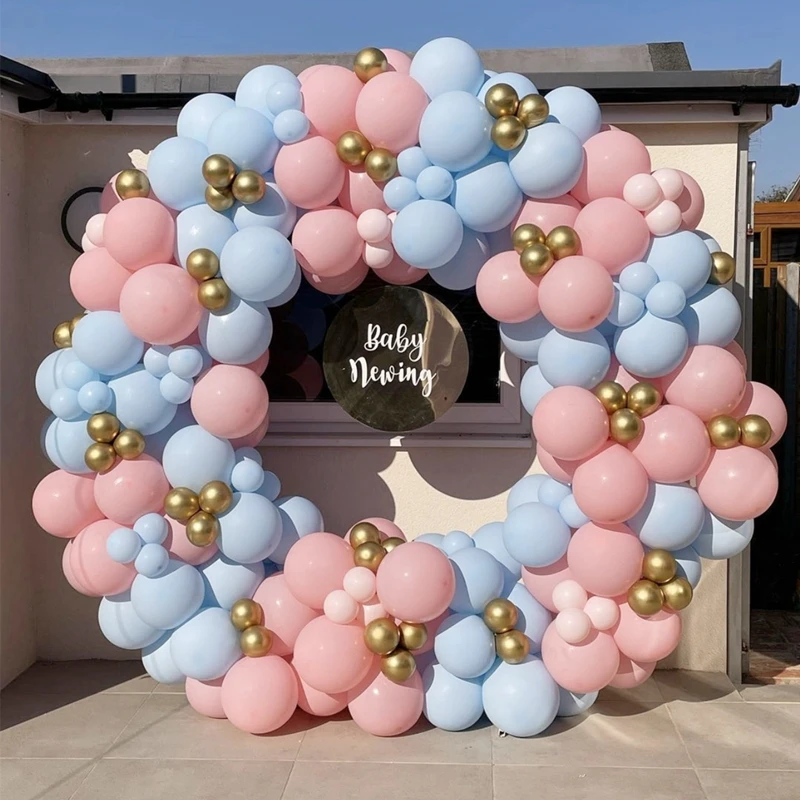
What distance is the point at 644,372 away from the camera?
2980mm

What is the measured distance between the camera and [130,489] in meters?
3.17

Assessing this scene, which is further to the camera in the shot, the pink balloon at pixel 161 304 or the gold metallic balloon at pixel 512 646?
the gold metallic balloon at pixel 512 646

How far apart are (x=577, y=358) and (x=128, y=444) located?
5.26 ft

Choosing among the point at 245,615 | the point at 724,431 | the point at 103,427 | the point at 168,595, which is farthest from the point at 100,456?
the point at 724,431

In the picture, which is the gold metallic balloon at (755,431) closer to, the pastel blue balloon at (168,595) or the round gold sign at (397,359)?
the round gold sign at (397,359)

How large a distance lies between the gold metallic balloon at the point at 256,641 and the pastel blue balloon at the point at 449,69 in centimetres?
199

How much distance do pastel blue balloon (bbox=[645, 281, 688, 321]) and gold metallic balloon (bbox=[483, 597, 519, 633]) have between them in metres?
1.13

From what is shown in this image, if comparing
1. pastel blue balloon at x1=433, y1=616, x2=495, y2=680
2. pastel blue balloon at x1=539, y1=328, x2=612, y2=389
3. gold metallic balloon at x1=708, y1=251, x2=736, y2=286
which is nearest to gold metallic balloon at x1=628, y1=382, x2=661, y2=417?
pastel blue balloon at x1=539, y1=328, x2=612, y2=389

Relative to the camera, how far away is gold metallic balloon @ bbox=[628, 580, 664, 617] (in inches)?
118

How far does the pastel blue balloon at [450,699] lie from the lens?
3.18m

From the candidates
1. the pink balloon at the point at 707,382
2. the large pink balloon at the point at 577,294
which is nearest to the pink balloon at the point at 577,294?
the large pink balloon at the point at 577,294

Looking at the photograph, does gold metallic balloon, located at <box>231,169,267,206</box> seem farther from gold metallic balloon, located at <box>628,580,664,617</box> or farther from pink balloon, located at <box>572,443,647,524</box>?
gold metallic balloon, located at <box>628,580,664,617</box>

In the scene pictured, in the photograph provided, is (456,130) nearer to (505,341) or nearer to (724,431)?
(505,341)

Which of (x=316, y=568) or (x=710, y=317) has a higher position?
(x=710, y=317)
